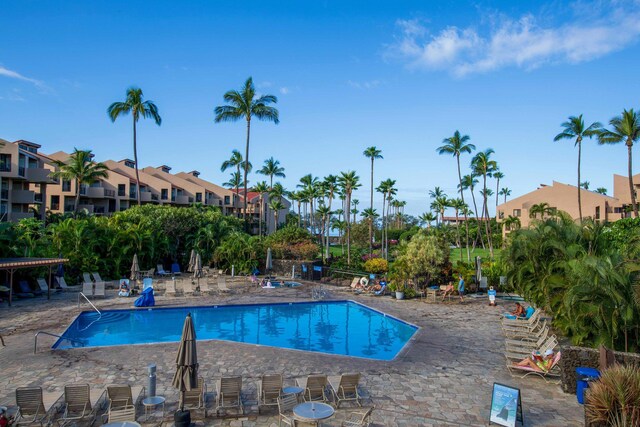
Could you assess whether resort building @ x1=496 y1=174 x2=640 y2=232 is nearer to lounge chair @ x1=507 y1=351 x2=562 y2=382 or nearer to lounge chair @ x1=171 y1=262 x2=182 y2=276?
lounge chair @ x1=171 y1=262 x2=182 y2=276

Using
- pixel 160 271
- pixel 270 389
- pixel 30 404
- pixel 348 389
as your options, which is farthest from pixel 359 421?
pixel 160 271

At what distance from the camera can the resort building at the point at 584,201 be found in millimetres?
53625

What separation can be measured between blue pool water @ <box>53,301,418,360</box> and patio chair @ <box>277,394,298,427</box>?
5798mm

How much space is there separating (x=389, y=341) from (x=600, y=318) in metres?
7.48

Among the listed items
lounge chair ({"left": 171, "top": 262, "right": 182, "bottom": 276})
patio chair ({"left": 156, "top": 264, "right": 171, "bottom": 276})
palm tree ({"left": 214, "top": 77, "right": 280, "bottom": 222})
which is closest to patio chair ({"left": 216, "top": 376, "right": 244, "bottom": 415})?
patio chair ({"left": 156, "top": 264, "right": 171, "bottom": 276})

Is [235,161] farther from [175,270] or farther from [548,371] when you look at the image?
[548,371]

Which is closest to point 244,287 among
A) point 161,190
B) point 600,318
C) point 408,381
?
point 408,381

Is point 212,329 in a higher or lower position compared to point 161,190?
lower

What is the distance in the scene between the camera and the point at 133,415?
8.00m

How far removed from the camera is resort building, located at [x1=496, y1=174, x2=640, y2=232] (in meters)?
53.6

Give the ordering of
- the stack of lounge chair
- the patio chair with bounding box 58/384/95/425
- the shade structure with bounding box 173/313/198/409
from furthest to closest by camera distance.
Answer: the stack of lounge chair
the shade structure with bounding box 173/313/198/409
the patio chair with bounding box 58/384/95/425

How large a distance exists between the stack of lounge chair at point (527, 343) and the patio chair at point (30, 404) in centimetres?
1061

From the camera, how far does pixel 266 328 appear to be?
712 inches

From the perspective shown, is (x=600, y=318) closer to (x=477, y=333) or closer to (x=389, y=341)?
(x=477, y=333)
